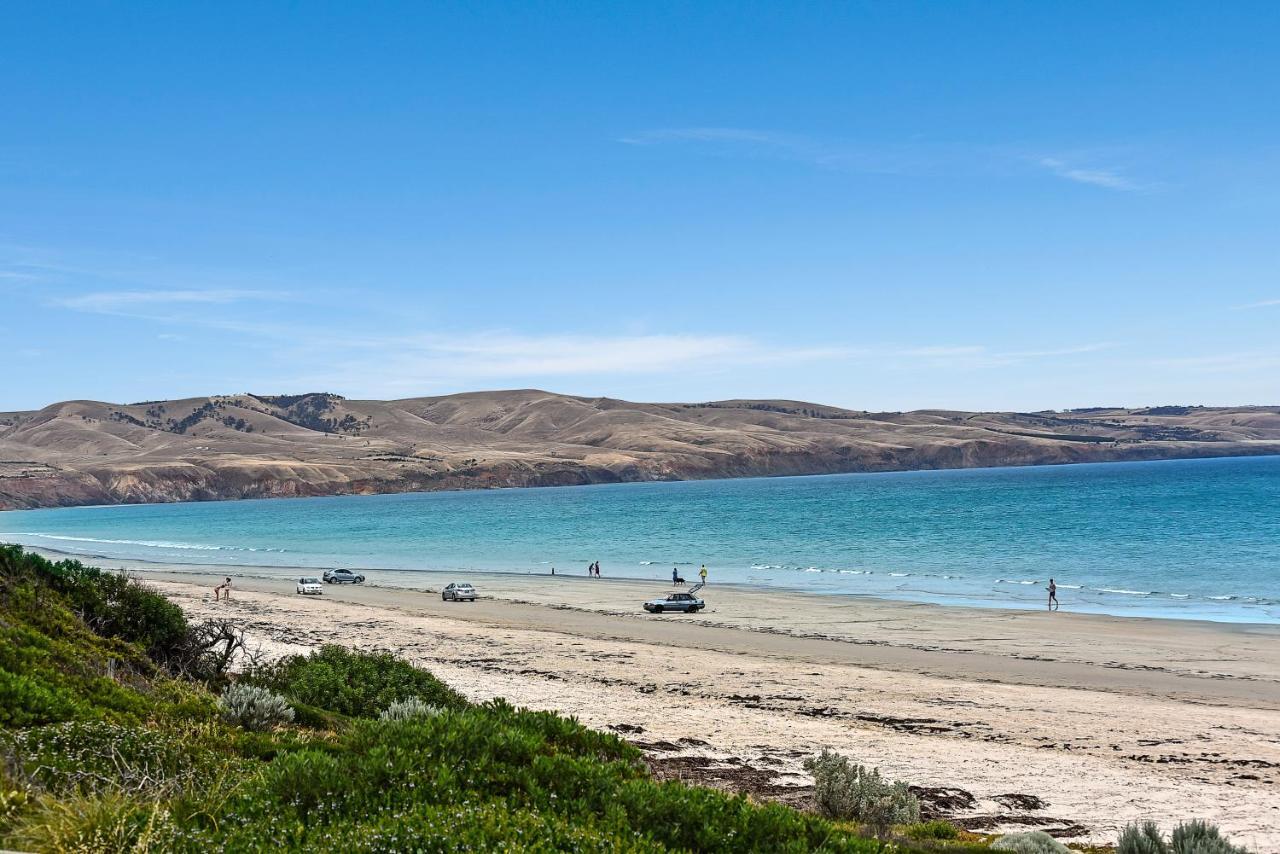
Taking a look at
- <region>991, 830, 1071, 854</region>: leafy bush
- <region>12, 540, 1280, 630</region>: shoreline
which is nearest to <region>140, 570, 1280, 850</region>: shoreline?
<region>12, 540, 1280, 630</region>: shoreline

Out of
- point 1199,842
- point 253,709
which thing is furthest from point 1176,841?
point 253,709

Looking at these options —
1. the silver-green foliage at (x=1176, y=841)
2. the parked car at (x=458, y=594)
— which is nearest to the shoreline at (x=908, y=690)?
the parked car at (x=458, y=594)

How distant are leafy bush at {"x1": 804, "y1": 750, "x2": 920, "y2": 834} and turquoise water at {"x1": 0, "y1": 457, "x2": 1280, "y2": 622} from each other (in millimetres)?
35156

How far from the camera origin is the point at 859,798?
35.0ft

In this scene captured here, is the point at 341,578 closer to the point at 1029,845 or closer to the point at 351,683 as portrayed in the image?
the point at 351,683

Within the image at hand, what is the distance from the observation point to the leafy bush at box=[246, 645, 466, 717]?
1366cm

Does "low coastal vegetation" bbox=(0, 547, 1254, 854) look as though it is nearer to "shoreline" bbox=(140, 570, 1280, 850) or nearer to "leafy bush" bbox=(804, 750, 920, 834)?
"leafy bush" bbox=(804, 750, 920, 834)

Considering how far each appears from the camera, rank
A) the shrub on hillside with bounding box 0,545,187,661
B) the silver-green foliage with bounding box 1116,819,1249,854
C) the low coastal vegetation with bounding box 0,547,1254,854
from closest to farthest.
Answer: the low coastal vegetation with bounding box 0,547,1254,854 < the silver-green foliage with bounding box 1116,819,1249,854 < the shrub on hillside with bounding box 0,545,187,661

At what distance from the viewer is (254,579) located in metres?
62.6

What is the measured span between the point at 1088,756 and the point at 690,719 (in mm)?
7235

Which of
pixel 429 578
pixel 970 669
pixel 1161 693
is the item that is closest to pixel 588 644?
pixel 970 669

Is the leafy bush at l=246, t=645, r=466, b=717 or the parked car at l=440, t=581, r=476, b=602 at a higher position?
the leafy bush at l=246, t=645, r=466, b=717

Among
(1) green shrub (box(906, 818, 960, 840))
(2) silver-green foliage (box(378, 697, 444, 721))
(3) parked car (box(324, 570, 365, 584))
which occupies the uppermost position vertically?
A: (2) silver-green foliage (box(378, 697, 444, 721))

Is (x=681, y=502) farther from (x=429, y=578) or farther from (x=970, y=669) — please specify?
(x=970, y=669)
